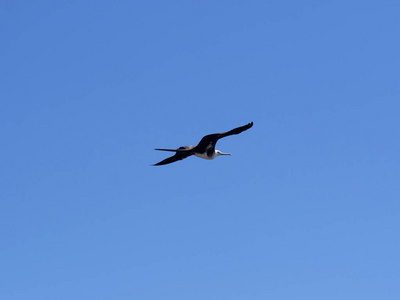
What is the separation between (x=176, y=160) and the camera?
47.9m

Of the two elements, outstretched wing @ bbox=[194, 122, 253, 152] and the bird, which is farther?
the bird

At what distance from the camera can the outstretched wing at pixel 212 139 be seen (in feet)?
138

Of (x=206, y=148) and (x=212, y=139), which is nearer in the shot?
(x=212, y=139)

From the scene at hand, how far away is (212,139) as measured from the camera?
1745 inches

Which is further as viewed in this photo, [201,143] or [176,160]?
[176,160]

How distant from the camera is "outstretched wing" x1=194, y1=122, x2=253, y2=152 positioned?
4200 cm

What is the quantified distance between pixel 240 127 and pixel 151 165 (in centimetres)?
871

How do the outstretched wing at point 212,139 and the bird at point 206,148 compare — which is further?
the bird at point 206,148

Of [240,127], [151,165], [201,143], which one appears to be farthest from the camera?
[151,165]

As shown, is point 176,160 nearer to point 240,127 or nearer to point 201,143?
point 201,143

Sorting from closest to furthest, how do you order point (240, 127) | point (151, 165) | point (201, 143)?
point (240, 127), point (201, 143), point (151, 165)

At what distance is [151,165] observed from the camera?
156ft

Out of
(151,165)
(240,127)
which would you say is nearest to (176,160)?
(151,165)

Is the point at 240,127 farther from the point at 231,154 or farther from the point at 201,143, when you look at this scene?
the point at 231,154
